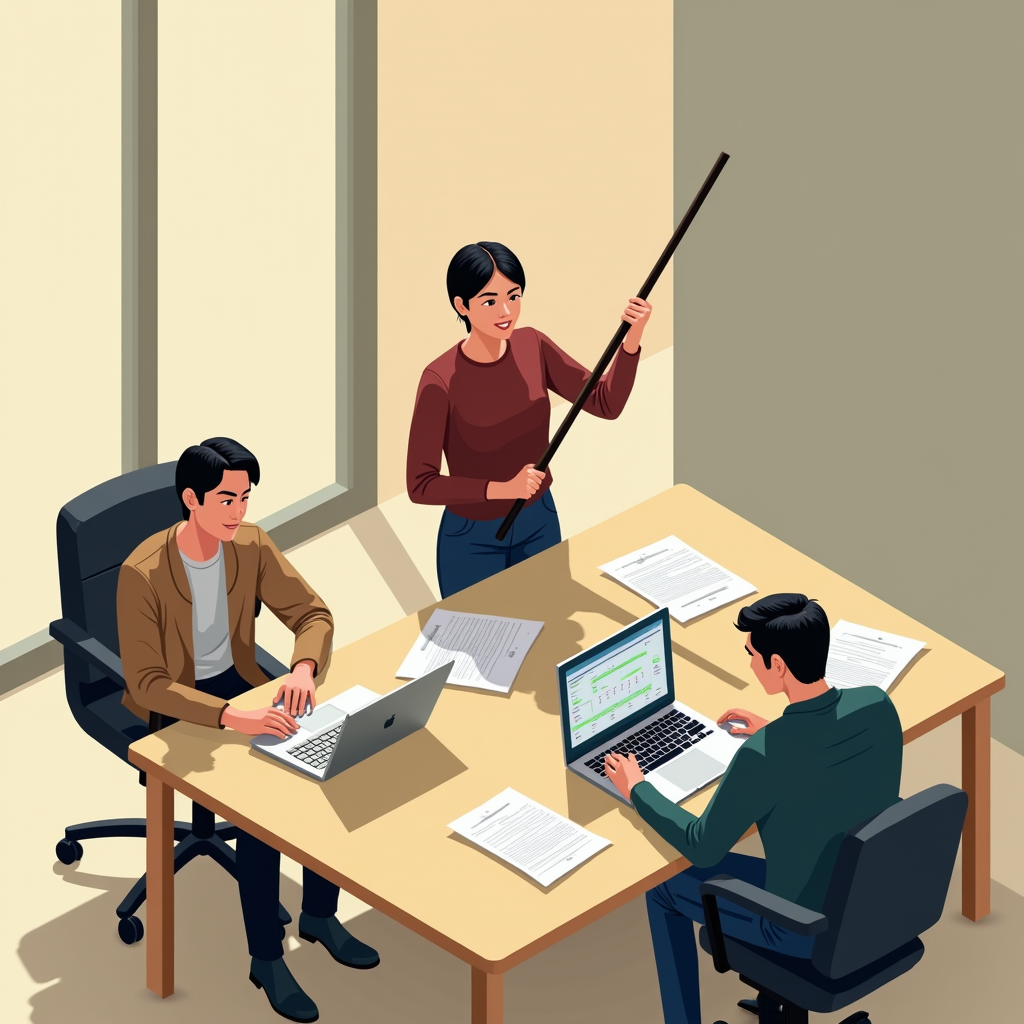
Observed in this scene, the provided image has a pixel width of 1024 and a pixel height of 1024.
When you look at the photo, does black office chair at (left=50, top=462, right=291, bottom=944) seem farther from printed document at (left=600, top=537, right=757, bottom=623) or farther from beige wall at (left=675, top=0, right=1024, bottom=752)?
beige wall at (left=675, top=0, right=1024, bottom=752)

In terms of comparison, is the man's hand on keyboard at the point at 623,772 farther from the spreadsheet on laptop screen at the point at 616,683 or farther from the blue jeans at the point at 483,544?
the blue jeans at the point at 483,544

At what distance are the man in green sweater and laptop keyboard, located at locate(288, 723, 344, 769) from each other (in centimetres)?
89

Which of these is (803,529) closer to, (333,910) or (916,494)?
(916,494)

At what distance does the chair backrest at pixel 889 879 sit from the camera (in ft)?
16.6

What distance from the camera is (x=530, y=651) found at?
622 cm

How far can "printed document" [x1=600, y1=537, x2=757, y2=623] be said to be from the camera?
6.43 metres

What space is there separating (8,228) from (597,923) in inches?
111

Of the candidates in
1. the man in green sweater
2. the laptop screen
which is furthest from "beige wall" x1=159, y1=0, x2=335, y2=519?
the man in green sweater

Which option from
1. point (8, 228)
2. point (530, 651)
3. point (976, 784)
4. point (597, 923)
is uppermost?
point (8, 228)

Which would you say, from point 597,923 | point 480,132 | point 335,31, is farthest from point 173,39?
point 597,923

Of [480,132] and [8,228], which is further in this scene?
[480,132]

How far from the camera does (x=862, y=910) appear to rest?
5.16 meters

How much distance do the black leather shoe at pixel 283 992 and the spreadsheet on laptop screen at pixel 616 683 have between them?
1073 millimetres

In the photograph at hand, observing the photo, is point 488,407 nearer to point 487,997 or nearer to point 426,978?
point 426,978
